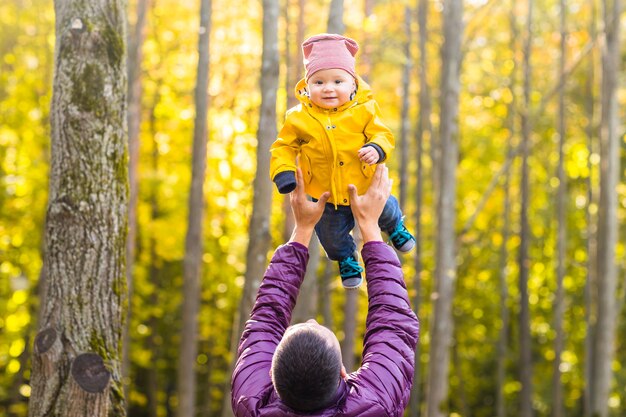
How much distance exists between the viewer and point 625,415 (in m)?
20.8

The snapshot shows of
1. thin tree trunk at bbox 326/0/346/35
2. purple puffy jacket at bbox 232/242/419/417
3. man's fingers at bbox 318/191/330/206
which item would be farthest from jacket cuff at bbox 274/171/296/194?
thin tree trunk at bbox 326/0/346/35

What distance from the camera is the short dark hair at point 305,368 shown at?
2.55 meters

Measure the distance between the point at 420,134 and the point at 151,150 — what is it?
26.2ft

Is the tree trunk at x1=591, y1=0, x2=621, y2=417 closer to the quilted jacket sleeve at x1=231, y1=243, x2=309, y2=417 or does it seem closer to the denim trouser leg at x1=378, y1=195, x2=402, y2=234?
the denim trouser leg at x1=378, y1=195, x2=402, y2=234

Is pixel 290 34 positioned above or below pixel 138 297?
above

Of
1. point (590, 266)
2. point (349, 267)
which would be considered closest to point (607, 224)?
point (590, 266)

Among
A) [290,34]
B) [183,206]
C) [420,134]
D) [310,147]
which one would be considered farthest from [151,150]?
[310,147]

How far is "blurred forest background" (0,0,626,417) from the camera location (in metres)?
15.3

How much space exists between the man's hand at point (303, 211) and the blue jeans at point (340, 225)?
0.20 m

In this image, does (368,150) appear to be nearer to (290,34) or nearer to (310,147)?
(310,147)

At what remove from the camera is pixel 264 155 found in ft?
29.7

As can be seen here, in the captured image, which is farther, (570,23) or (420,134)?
(570,23)

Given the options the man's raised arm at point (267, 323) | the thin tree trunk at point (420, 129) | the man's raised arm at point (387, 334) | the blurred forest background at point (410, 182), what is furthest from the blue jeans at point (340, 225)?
the thin tree trunk at point (420, 129)

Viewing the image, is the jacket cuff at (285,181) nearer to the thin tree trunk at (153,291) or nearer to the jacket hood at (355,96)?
the jacket hood at (355,96)
